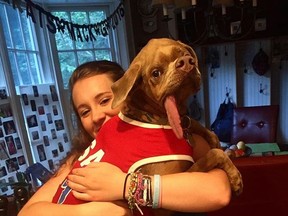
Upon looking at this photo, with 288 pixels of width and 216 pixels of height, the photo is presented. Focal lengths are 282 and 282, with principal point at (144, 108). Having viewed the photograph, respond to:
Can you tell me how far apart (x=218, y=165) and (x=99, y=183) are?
0.36m

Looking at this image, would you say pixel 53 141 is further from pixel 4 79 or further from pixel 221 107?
pixel 221 107

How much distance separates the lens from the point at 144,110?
2.85ft

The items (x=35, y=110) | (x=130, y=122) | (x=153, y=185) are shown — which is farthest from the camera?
(x=35, y=110)

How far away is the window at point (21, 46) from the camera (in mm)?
2561

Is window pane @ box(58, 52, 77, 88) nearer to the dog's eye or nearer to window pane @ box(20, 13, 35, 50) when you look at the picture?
window pane @ box(20, 13, 35, 50)

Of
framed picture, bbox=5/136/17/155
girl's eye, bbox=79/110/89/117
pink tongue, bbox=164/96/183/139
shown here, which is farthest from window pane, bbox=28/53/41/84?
pink tongue, bbox=164/96/183/139

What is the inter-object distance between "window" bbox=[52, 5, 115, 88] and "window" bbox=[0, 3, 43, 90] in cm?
33

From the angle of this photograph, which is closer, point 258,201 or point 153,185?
point 153,185

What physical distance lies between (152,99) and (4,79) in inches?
79.8

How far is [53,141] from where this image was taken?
9.78 ft

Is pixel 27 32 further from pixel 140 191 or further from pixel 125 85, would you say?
pixel 140 191

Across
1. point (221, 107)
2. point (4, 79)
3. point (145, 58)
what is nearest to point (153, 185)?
point (145, 58)

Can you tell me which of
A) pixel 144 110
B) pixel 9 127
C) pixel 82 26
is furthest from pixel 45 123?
pixel 144 110

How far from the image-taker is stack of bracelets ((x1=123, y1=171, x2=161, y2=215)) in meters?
0.74
